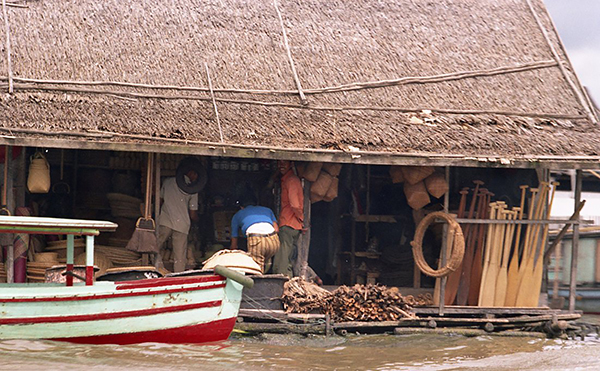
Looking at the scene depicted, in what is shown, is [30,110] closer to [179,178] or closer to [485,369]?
[179,178]

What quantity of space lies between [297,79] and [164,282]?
497 centimetres

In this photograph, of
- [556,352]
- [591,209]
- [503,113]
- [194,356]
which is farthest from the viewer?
[591,209]

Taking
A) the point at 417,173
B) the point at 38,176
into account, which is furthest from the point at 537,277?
the point at 38,176

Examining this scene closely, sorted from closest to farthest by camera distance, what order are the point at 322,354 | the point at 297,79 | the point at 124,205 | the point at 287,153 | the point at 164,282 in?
the point at 164,282 → the point at 322,354 → the point at 287,153 → the point at 124,205 → the point at 297,79

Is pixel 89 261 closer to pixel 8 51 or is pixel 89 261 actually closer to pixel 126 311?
pixel 126 311

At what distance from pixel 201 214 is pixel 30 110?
144 inches

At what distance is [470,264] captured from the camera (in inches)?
546

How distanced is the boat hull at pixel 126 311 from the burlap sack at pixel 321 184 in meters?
2.57

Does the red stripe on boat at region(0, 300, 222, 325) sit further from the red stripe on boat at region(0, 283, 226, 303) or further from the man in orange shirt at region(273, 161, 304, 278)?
the man in orange shirt at region(273, 161, 304, 278)

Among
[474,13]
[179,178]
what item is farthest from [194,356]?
[474,13]

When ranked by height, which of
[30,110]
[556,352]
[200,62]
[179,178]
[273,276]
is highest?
[200,62]

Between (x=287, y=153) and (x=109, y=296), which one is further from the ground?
(x=287, y=153)

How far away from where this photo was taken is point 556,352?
12.3 m

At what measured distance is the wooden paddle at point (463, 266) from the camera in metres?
13.8
